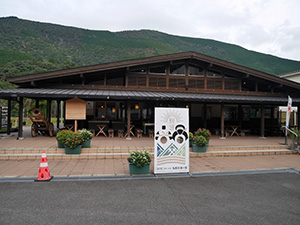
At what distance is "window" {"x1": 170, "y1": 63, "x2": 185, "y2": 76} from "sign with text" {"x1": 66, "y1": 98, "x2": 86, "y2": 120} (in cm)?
614

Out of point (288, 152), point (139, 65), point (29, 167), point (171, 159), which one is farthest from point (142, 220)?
point (139, 65)

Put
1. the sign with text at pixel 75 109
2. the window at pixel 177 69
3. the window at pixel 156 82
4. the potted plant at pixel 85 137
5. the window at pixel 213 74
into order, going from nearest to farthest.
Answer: the potted plant at pixel 85 137
the sign with text at pixel 75 109
the window at pixel 156 82
the window at pixel 177 69
the window at pixel 213 74

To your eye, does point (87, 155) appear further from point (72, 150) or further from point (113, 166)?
point (113, 166)

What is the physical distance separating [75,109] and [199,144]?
19.5ft

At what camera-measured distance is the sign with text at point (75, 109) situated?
911cm

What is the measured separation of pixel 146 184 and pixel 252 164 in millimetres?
4409

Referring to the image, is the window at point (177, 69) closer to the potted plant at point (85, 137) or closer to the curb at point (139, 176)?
the potted plant at point (85, 137)

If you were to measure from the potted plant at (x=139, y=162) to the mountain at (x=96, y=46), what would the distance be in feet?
204

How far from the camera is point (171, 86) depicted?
1238cm

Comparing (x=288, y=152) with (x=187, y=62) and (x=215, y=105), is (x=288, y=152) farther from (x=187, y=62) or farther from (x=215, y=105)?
(x=187, y=62)

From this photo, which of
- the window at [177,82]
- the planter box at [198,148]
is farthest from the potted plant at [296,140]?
the window at [177,82]

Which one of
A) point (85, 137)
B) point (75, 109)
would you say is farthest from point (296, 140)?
point (75, 109)

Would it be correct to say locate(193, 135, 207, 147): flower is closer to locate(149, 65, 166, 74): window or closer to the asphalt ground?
the asphalt ground

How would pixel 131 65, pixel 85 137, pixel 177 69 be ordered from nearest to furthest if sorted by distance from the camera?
pixel 85 137 → pixel 131 65 → pixel 177 69
